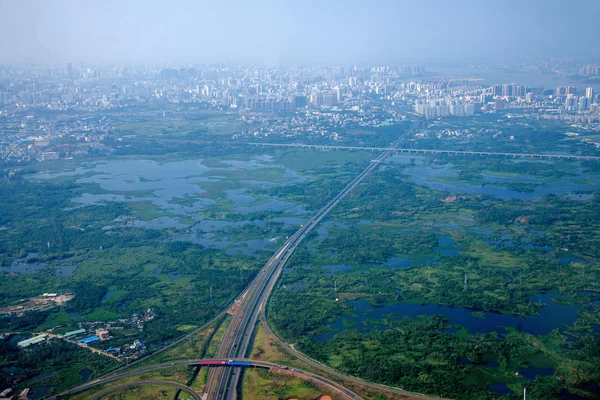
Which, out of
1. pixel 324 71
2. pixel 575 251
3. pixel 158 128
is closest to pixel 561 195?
pixel 575 251

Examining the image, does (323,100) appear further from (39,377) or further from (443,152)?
(39,377)

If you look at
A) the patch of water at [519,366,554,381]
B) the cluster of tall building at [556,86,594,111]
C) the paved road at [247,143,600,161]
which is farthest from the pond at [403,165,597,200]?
the cluster of tall building at [556,86,594,111]

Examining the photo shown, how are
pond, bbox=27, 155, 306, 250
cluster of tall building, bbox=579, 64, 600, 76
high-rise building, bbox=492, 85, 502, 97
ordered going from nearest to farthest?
pond, bbox=27, 155, 306, 250, high-rise building, bbox=492, 85, 502, 97, cluster of tall building, bbox=579, 64, 600, 76

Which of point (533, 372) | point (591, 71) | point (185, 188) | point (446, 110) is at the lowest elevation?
point (533, 372)

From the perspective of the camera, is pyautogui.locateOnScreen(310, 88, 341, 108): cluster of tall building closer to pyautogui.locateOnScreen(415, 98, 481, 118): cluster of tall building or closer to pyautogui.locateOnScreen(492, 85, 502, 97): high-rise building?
pyautogui.locateOnScreen(415, 98, 481, 118): cluster of tall building

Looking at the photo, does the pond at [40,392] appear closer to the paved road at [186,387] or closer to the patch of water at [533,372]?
the paved road at [186,387]

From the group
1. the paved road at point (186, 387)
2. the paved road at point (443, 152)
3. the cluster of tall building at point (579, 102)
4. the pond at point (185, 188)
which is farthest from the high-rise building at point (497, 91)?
the paved road at point (186, 387)

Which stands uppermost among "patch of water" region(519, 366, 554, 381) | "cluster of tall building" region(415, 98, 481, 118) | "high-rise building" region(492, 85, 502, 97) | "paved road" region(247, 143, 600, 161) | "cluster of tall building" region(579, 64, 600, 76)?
"cluster of tall building" region(579, 64, 600, 76)

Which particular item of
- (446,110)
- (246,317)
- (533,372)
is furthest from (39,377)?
(446,110)

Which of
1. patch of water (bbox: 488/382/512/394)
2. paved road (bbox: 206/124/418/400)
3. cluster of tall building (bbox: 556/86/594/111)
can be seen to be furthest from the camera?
cluster of tall building (bbox: 556/86/594/111)

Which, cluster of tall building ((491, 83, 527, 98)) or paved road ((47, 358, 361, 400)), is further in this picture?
cluster of tall building ((491, 83, 527, 98))
